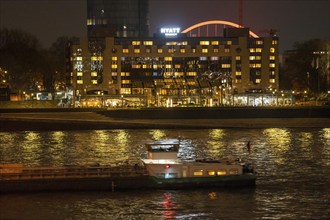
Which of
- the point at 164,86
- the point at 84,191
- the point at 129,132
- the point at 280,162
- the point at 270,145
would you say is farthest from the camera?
the point at 164,86

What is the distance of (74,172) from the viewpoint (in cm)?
4109

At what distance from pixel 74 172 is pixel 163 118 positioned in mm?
69024

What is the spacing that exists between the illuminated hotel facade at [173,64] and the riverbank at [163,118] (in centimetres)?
6006

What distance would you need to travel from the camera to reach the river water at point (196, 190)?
34.3 m

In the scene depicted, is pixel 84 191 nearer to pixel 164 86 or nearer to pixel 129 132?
pixel 129 132

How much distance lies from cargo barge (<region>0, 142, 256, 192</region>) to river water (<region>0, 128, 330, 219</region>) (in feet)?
2.22

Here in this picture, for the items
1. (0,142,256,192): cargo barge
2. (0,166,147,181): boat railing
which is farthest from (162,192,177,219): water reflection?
(0,166,147,181): boat railing

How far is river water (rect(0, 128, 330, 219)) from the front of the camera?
34.3 m

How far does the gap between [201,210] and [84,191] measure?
27.5 feet

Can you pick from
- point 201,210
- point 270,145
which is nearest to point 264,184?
point 201,210

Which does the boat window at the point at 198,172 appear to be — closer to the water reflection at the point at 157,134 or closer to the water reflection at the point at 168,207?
the water reflection at the point at 168,207

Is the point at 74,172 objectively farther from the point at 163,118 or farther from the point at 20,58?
the point at 20,58

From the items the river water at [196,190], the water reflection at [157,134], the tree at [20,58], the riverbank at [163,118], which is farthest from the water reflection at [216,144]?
the tree at [20,58]

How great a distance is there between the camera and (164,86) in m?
172
